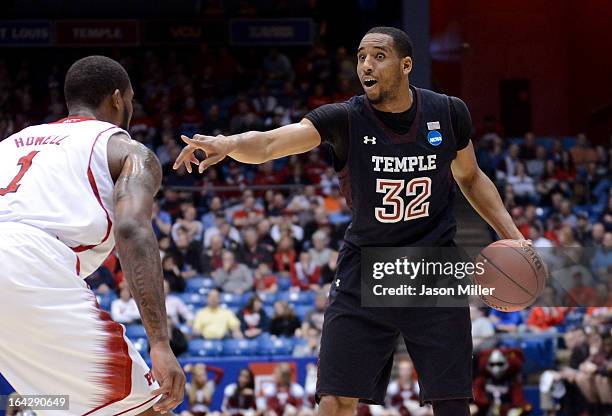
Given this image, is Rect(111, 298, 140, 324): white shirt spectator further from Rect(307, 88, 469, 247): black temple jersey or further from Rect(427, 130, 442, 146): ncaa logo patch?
Rect(427, 130, 442, 146): ncaa logo patch

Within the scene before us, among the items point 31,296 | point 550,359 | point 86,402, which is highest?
point 31,296

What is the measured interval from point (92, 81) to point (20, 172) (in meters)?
0.48

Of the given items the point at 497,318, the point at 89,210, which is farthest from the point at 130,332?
the point at 89,210

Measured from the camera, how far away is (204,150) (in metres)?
4.20

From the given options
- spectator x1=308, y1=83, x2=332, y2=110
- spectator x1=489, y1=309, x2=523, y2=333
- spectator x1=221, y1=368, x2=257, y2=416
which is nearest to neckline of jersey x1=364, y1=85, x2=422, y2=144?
spectator x1=221, y1=368, x2=257, y2=416

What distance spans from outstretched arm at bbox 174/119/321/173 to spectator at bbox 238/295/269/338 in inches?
281

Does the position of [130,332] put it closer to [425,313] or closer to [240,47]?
[425,313]

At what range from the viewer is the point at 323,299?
12031 mm

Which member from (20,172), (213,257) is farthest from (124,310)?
(20,172)

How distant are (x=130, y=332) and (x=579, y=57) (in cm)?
1253

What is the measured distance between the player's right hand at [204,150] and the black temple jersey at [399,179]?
805mm

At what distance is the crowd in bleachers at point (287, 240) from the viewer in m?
11.1

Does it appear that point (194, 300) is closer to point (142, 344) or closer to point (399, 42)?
point (142, 344)

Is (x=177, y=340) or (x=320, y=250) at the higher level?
(x=320, y=250)
